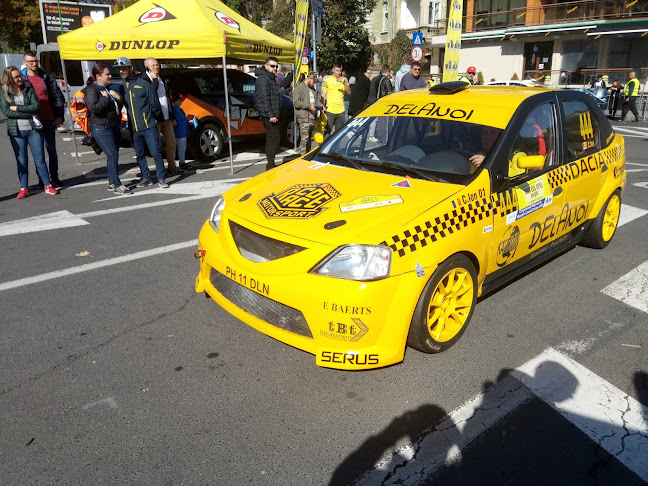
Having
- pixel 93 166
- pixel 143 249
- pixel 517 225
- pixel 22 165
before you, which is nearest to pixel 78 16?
pixel 93 166

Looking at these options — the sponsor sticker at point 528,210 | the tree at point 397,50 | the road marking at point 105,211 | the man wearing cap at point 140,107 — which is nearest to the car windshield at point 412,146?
the sponsor sticker at point 528,210

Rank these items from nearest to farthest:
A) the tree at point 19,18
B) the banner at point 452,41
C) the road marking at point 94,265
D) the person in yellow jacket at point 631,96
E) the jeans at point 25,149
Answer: the road marking at point 94,265 < the jeans at point 25,149 < the banner at point 452,41 < the person in yellow jacket at point 631,96 < the tree at point 19,18

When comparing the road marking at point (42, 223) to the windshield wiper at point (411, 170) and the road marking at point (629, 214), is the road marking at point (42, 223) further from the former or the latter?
the road marking at point (629, 214)

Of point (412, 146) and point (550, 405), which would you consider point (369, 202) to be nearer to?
point (412, 146)

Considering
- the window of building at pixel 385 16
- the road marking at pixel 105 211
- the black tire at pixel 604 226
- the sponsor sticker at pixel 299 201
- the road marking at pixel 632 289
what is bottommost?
the road marking at pixel 632 289

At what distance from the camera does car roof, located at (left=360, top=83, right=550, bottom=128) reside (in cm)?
407

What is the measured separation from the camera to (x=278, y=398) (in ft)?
10.1

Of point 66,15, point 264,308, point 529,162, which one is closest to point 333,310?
point 264,308

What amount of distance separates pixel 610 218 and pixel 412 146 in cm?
262

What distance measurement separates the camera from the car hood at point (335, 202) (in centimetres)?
319

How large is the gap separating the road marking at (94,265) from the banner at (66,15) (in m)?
18.1

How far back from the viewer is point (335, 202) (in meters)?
3.52

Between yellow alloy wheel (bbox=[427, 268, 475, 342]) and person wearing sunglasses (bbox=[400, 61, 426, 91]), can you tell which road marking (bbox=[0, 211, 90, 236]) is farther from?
person wearing sunglasses (bbox=[400, 61, 426, 91])

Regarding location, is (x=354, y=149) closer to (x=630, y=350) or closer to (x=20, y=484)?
(x=630, y=350)
